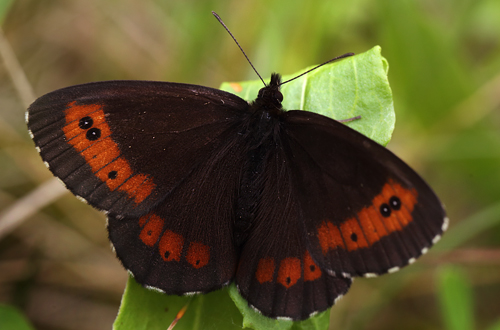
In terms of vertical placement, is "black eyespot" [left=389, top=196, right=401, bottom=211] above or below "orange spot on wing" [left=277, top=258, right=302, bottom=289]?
above

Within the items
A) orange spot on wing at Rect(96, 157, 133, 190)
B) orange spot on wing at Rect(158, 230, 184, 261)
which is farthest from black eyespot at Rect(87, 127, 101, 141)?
orange spot on wing at Rect(158, 230, 184, 261)

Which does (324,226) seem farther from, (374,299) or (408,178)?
(374,299)

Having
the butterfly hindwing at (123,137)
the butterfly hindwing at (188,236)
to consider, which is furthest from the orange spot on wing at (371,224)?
the butterfly hindwing at (123,137)

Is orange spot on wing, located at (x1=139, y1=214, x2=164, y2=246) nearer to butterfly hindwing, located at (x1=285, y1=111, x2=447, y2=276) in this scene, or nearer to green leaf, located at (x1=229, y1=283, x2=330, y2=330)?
green leaf, located at (x1=229, y1=283, x2=330, y2=330)

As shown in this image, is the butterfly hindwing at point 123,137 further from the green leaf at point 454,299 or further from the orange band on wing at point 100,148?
the green leaf at point 454,299

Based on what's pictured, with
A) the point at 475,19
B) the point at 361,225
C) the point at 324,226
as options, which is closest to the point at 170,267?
the point at 324,226
